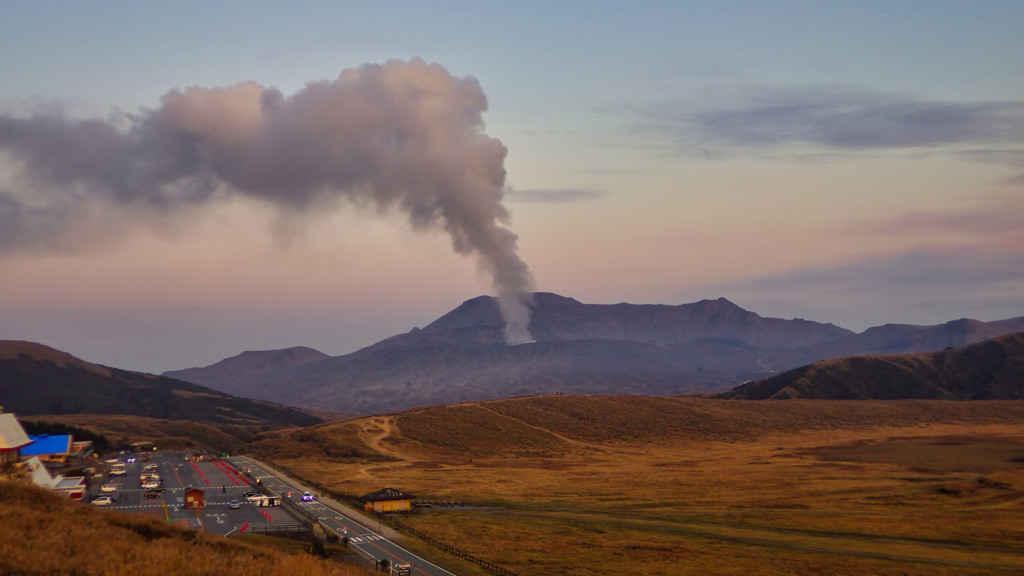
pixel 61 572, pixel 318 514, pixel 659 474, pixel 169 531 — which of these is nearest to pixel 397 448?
pixel 659 474

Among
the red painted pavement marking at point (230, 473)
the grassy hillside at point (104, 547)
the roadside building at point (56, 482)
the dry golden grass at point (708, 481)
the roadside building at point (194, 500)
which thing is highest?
the grassy hillside at point (104, 547)

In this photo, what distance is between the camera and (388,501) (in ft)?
224

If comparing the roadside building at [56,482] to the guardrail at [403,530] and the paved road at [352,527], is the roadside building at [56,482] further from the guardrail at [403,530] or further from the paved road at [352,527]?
the paved road at [352,527]

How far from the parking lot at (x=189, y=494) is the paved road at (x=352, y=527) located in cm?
260

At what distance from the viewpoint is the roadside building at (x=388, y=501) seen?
67.9m

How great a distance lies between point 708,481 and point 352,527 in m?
47.1

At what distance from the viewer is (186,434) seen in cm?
15788

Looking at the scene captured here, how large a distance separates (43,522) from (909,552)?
52.6 m

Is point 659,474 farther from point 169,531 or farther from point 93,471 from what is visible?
point 169,531

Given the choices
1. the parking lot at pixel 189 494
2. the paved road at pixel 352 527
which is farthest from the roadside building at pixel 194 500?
the paved road at pixel 352 527

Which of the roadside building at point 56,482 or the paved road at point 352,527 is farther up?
the roadside building at point 56,482

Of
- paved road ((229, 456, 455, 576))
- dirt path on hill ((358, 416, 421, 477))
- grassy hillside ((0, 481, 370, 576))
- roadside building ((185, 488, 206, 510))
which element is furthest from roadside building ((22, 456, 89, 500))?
grassy hillside ((0, 481, 370, 576))

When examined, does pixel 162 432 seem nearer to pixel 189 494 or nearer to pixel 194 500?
pixel 189 494

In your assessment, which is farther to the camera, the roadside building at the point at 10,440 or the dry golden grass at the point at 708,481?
the roadside building at the point at 10,440
